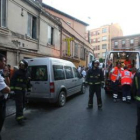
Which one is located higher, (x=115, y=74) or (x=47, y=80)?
(x=115, y=74)

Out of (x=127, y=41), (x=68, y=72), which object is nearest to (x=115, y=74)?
(x=68, y=72)

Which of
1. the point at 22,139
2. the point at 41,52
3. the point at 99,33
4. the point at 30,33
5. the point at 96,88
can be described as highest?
the point at 99,33

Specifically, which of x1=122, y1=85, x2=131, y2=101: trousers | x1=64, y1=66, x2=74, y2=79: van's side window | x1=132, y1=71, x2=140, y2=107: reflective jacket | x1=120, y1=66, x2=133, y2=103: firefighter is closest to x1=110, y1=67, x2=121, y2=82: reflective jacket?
x1=120, y1=66, x2=133, y2=103: firefighter

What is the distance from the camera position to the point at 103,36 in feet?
215

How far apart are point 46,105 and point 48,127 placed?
2.69m

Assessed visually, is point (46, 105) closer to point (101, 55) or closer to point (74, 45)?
point (74, 45)

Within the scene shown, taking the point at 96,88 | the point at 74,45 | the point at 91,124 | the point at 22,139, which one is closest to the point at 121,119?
the point at 91,124

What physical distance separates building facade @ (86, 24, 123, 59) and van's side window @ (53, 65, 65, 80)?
56.8 meters

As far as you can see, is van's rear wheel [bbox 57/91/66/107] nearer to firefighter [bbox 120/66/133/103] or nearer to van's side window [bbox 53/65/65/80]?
van's side window [bbox 53/65/65/80]

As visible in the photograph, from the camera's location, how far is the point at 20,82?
4.84 meters

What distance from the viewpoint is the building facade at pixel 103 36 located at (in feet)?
208

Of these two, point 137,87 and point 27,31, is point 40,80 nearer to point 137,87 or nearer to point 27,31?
point 137,87

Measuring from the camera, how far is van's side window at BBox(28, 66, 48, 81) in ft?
21.0

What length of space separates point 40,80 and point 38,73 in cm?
29
